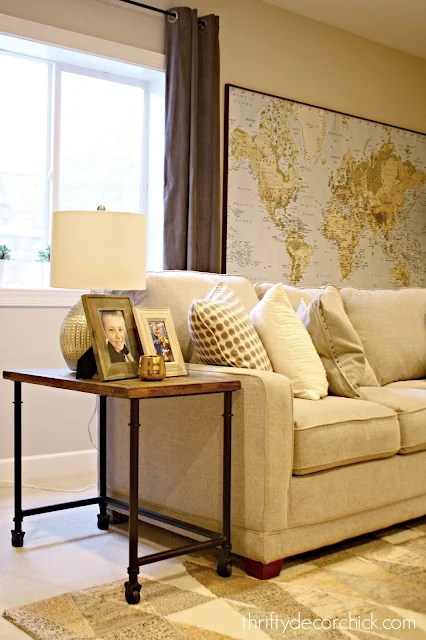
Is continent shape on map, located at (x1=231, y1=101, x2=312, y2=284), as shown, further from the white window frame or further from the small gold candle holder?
the small gold candle holder

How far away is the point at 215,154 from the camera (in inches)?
162

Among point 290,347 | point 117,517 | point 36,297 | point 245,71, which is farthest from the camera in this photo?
point 245,71

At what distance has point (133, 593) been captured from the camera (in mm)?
2043

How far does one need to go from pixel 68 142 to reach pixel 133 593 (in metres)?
2.63

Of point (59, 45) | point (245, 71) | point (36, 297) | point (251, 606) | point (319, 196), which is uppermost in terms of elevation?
point (245, 71)

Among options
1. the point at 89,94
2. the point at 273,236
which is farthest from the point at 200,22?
the point at 273,236

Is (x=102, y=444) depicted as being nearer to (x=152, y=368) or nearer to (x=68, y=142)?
(x=152, y=368)

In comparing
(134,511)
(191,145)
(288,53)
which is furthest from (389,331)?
(288,53)

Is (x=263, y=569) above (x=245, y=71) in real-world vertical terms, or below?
below

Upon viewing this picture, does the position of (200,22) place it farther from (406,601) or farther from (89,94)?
(406,601)

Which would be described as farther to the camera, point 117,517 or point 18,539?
point 117,517

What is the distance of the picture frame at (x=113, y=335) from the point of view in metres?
2.27

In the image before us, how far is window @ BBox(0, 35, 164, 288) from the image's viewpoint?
382 cm

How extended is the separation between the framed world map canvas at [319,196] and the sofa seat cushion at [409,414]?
161cm
